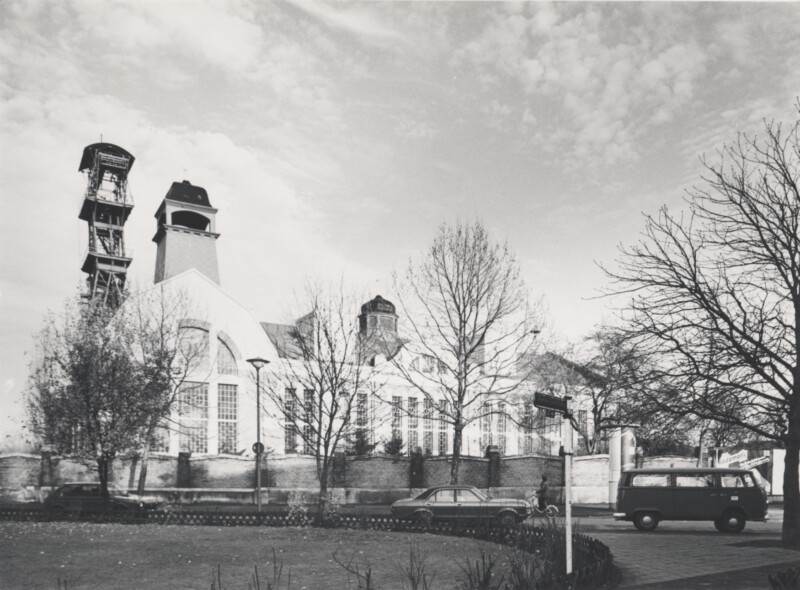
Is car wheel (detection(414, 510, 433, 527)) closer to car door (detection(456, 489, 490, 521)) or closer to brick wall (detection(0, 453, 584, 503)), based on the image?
car door (detection(456, 489, 490, 521))

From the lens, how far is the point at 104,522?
21.0m

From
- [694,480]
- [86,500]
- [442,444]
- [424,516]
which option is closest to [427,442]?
[442,444]

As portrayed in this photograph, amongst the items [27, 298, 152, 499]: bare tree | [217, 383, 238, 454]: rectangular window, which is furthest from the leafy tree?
[217, 383, 238, 454]: rectangular window

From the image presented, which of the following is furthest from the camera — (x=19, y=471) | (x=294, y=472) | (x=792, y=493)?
(x=294, y=472)

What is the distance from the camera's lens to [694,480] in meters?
20.3

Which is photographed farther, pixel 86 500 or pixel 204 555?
pixel 86 500

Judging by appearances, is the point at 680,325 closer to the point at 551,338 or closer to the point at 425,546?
the point at 425,546

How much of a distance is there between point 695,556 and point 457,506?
798 cm

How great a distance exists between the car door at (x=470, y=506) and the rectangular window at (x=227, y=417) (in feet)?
66.1

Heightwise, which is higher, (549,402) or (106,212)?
(106,212)

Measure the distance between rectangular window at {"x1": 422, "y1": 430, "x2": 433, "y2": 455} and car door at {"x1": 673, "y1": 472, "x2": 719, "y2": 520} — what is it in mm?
25998

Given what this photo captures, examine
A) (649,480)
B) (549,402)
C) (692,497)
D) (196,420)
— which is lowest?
(196,420)

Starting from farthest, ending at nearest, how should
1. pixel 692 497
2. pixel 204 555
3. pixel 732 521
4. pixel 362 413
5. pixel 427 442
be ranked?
pixel 427 442 → pixel 362 413 → pixel 692 497 → pixel 732 521 → pixel 204 555

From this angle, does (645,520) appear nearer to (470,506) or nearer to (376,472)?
(470,506)
